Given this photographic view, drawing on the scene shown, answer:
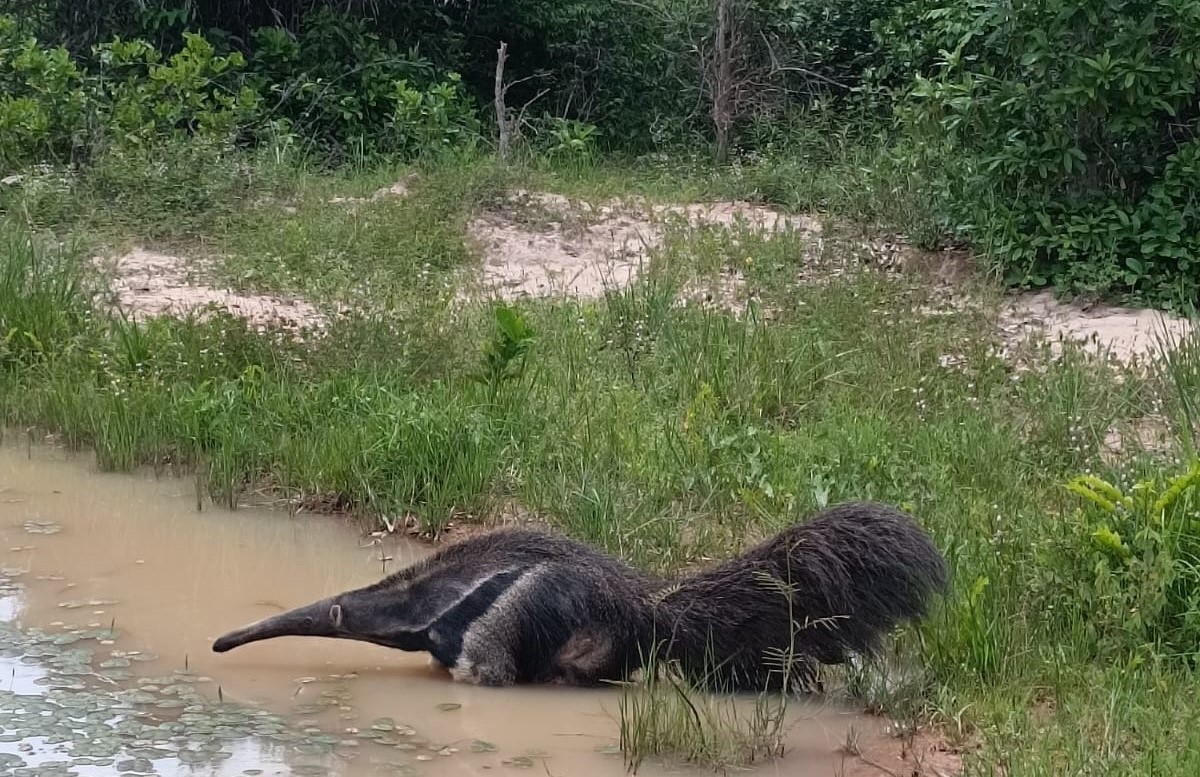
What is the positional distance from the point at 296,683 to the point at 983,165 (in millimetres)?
6144

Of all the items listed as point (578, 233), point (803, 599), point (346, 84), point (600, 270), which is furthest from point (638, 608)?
point (346, 84)

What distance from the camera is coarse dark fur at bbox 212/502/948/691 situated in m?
4.21

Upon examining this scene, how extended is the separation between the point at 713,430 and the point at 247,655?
234cm

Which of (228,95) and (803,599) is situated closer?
(803,599)

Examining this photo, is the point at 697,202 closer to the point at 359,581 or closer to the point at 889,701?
the point at 359,581

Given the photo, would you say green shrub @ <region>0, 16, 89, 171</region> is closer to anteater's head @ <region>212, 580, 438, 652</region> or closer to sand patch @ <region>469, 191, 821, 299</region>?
sand patch @ <region>469, 191, 821, 299</region>

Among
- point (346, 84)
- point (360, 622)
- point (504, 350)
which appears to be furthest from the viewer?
Answer: point (346, 84)

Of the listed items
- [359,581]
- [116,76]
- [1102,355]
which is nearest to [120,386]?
[359,581]

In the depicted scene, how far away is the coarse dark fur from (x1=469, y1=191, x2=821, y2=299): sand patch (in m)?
4.89

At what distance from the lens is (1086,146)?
9031 mm

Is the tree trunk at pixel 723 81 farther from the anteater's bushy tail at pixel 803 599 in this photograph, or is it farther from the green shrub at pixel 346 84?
the anteater's bushy tail at pixel 803 599

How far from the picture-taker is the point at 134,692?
14.7 ft

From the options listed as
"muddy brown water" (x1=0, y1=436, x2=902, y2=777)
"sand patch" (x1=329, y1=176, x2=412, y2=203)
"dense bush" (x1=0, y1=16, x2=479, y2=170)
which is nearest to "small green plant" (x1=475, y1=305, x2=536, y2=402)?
"muddy brown water" (x1=0, y1=436, x2=902, y2=777)

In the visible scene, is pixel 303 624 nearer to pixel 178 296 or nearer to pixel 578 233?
pixel 178 296
